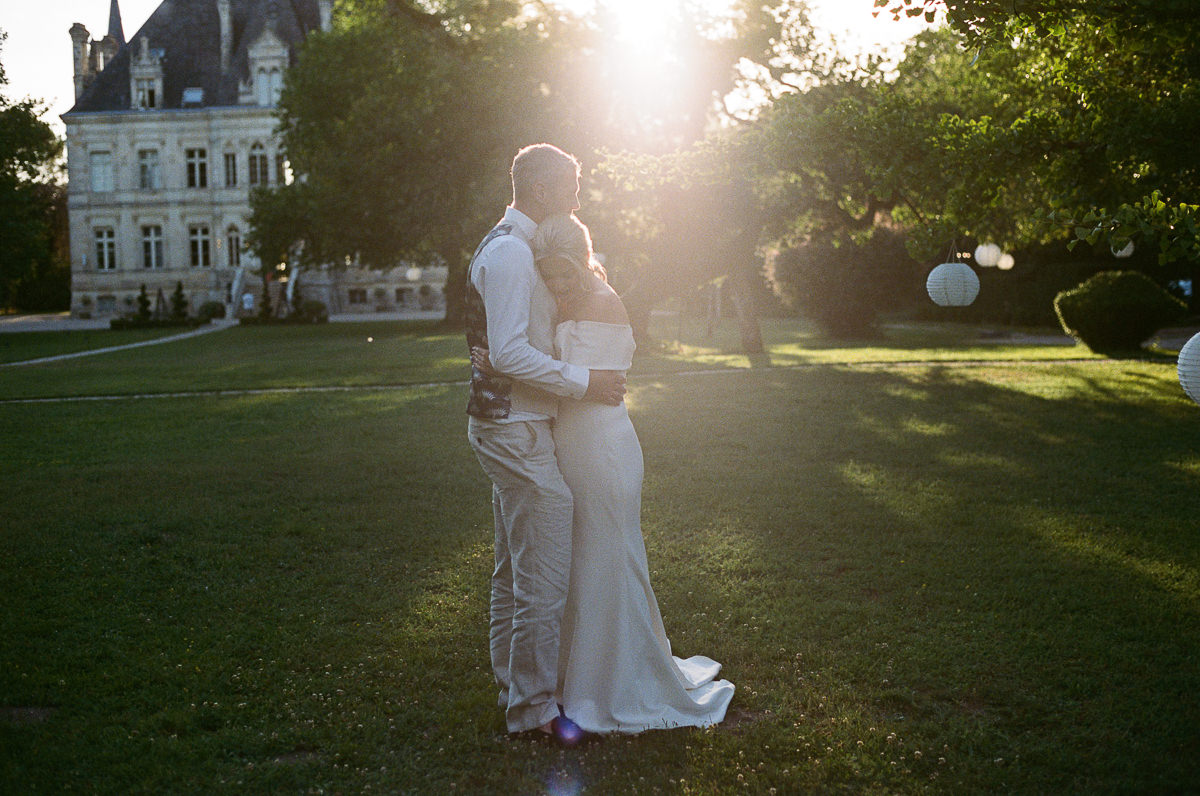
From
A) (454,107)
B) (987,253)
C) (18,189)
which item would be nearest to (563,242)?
(987,253)

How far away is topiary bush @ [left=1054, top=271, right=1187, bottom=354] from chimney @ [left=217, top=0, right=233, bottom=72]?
5329 cm

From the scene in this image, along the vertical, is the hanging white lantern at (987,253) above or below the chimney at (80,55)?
below

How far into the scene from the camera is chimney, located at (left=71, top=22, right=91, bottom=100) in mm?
65062

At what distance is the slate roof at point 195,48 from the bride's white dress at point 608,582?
205ft

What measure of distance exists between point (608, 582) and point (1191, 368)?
4.10 metres

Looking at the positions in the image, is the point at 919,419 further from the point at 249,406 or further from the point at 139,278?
the point at 139,278

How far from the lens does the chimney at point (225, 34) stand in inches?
2411

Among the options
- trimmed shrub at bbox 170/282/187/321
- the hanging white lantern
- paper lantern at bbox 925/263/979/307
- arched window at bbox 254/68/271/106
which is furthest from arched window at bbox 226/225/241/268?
paper lantern at bbox 925/263/979/307

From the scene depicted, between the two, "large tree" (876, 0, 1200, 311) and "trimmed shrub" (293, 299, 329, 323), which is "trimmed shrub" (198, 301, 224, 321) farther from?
"large tree" (876, 0, 1200, 311)

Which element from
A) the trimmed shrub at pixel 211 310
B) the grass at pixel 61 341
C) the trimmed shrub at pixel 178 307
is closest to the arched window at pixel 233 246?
the trimmed shrub at pixel 211 310

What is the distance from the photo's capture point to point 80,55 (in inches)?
2579

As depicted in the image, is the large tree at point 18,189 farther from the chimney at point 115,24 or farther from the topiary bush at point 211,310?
the chimney at point 115,24

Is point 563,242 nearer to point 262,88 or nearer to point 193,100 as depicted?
point 262,88

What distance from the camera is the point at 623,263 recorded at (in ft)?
83.6
